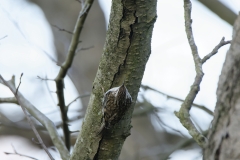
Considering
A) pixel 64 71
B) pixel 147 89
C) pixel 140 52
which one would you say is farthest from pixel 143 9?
pixel 147 89

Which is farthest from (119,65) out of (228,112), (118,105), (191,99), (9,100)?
(9,100)

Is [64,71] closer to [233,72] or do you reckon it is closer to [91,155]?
[91,155]

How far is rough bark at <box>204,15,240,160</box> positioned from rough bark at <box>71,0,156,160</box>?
1.83 ft

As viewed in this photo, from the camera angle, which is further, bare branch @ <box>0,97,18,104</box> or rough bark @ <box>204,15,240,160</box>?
bare branch @ <box>0,97,18,104</box>

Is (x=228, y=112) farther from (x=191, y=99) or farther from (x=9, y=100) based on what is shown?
(x=9, y=100)

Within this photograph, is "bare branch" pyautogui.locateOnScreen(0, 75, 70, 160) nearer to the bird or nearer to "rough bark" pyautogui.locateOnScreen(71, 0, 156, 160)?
"rough bark" pyautogui.locateOnScreen(71, 0, 156, 160)

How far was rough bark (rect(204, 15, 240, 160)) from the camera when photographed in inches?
25.5

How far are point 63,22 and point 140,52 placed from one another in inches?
125

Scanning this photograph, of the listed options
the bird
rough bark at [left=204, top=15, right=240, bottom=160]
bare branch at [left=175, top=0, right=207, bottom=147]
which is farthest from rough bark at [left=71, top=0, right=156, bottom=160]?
rough bark at [left=204, top=15, right=240, bottom=160]

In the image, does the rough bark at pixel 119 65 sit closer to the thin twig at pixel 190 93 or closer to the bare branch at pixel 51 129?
the thin twig at pixel 190 93

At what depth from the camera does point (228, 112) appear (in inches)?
26.5

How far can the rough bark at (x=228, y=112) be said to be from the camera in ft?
2.13

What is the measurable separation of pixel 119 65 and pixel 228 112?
66 cm

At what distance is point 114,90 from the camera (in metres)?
1.35
